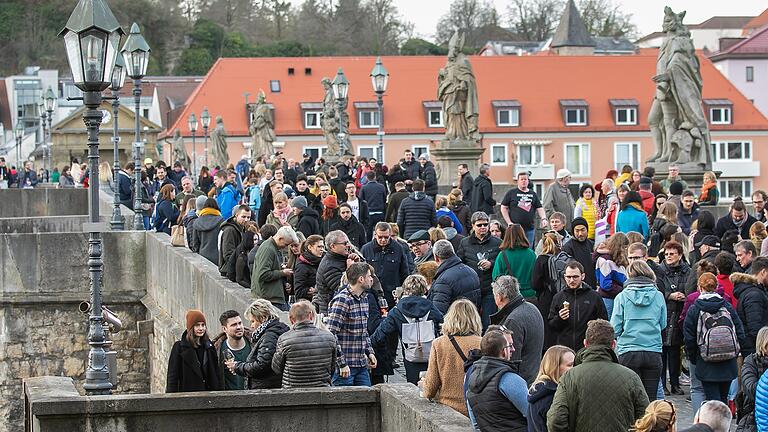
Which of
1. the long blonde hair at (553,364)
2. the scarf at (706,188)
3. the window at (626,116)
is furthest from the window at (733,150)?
the long blonde hair at (553,364)

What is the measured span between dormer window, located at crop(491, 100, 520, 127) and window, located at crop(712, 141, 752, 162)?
10.2m

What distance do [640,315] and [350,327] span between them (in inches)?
84.5

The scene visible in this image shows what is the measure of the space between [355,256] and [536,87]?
2713 inches

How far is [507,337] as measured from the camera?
892 centimetres

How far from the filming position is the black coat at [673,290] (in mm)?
12820

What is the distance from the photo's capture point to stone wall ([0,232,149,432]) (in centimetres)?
2236

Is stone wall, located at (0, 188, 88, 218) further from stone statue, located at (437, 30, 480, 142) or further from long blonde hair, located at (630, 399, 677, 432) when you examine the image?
long blonde hair, located at (630, 399, 677, 432)

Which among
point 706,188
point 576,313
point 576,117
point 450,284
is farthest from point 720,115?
point 576,313

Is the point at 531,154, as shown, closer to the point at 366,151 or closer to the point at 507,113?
the point at 507,113

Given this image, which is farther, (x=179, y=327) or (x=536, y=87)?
(x=536, y=87)

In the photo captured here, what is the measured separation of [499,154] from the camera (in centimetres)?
7906

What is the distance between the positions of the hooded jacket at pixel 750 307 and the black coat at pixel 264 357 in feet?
11.5

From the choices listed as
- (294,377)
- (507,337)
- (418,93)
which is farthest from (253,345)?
(418,93)

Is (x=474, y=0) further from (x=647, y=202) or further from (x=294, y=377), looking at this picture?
(x=294, y=377)
